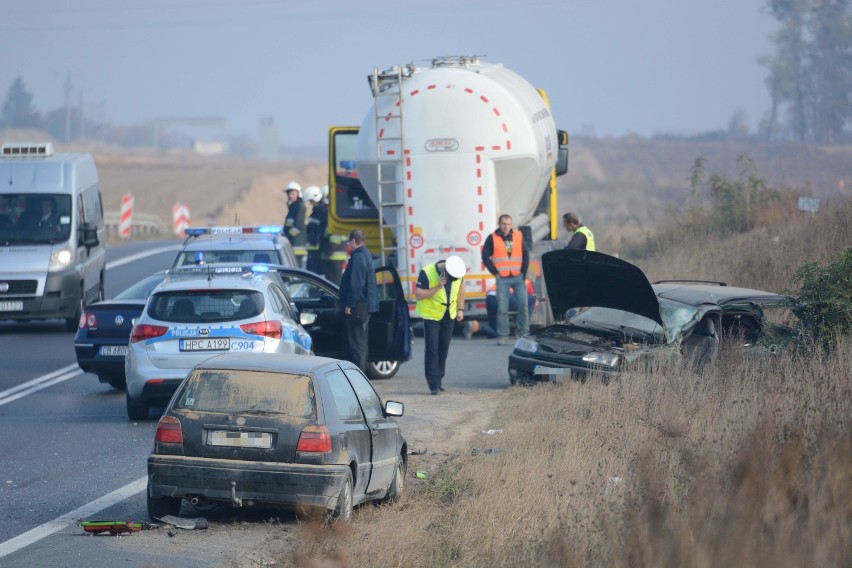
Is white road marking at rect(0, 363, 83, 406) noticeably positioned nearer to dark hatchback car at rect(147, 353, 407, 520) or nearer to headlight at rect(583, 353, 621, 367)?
headlight at rect(583, 353, 621, 367)

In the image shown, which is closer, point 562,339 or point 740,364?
point 740,364

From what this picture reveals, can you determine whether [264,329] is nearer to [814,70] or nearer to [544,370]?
[544,370]

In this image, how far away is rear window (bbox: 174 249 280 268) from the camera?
57.6ft

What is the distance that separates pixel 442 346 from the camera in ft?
Answer: 50.5

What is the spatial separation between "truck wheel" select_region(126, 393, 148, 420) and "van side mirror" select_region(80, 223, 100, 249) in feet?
27.3

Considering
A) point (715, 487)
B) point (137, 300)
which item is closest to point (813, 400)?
point (715, 487)

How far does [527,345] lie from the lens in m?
14.9

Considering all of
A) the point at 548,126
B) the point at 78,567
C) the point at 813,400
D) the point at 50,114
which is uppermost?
the point at 50,114

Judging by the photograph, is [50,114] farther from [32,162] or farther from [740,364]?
[740,364]

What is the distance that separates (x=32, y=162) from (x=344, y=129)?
17.9 ft

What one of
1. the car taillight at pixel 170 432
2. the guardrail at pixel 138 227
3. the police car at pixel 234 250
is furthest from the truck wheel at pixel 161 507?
the guardrail at pixel 138 227

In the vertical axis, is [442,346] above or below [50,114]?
below

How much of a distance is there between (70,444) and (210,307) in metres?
1.93

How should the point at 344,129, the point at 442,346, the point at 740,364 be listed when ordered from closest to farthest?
the point at 740,364, the point at 442,346, the point at 344,129
